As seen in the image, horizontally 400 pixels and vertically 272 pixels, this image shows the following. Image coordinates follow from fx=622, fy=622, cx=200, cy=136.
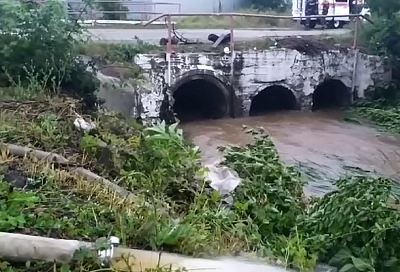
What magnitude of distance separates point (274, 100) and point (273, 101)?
50mm

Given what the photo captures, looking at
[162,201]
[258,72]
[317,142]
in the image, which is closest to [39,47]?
[162,201]

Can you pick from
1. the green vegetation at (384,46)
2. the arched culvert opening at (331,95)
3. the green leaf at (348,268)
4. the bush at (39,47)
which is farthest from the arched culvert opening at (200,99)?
the green leaf at (348,268)

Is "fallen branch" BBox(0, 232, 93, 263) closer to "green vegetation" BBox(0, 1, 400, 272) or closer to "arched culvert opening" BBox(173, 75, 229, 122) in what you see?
"green vegetation" BBox(0, 1, 400, 272)

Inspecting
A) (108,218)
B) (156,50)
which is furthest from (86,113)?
(156,50)

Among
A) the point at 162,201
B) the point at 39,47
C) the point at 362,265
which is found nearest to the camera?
the point at 362,265

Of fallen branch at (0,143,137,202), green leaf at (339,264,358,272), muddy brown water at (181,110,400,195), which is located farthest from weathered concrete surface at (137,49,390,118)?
green leaf at (339,264,358,272)

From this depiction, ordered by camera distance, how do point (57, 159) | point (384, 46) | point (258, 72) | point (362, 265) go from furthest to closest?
point (384, 46)
point (258, 72)
point (57, 159)
point (362, 265)

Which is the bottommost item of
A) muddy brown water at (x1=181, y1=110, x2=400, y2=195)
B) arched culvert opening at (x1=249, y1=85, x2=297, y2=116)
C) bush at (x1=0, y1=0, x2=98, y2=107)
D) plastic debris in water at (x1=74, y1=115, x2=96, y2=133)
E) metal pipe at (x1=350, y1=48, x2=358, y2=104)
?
muddy brown water at (x1=181, y1=110, x2=400, y2=195)

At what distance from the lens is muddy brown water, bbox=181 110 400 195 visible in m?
11.6

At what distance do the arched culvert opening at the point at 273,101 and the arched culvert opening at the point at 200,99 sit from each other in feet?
3.62

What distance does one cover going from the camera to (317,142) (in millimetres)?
13930

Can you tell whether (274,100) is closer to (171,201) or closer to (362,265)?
(171,201)

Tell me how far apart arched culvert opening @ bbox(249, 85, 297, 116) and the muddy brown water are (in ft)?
1.49

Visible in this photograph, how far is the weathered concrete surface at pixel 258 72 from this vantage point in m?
14.7
